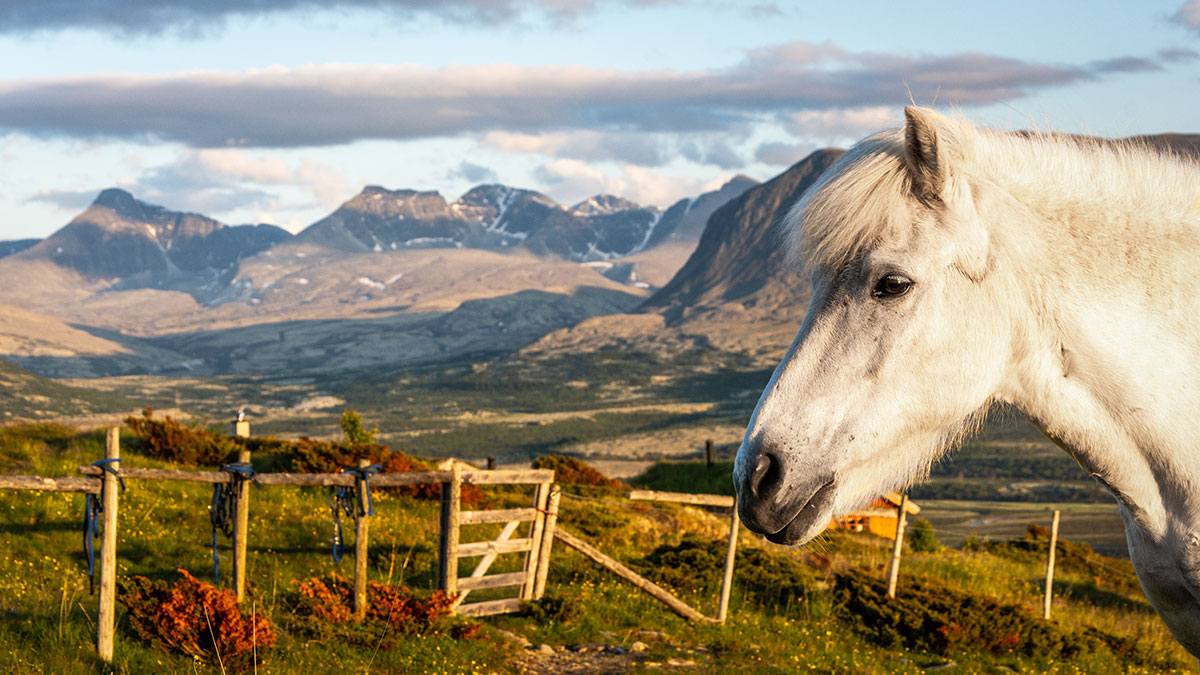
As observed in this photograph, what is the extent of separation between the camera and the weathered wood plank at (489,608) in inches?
434

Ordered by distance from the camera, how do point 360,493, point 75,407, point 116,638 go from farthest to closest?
point 75,407 < point 360,493 < point 116,638

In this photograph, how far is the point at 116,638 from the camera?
327 inches

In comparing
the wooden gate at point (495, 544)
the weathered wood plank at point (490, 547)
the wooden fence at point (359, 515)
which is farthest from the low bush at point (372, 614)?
the weathered wood plank at point (490, 547)

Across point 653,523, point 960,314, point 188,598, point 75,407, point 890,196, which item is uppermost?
point 890,196

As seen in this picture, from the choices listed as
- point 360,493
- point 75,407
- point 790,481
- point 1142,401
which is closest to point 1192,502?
point 1142,401

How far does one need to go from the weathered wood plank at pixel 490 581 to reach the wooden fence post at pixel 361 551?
4.96 feet

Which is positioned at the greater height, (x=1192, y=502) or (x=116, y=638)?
(x=1192, y=502)

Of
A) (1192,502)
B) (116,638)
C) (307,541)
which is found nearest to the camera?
(1192,502)

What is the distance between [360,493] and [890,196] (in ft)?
29.2

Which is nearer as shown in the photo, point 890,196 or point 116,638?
point 890,196

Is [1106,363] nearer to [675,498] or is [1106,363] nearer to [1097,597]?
[675,498]

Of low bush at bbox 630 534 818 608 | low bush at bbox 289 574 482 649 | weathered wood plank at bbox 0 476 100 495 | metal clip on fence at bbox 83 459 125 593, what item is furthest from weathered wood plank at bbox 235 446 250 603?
low bush at bbox 630 534 818 608

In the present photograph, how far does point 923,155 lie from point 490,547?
32.3 ft

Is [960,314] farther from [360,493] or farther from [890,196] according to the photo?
[360,493]
